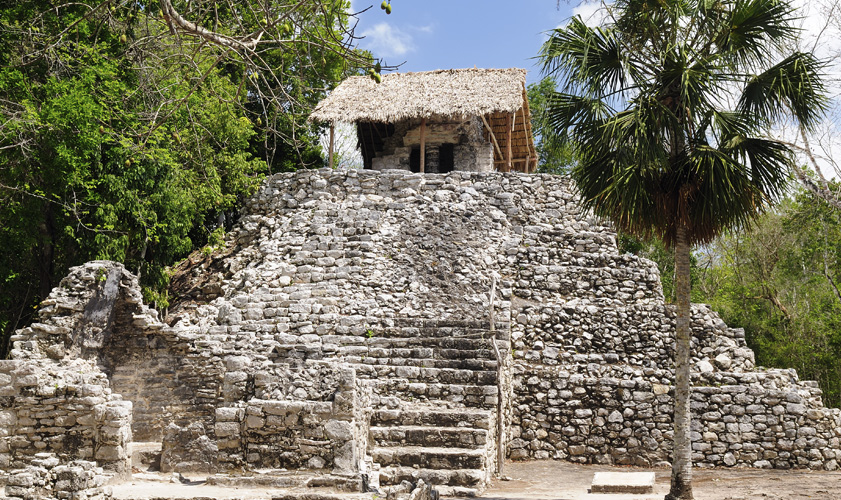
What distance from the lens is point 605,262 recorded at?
44.5 ft

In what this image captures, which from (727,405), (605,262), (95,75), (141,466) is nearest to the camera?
(141,466)

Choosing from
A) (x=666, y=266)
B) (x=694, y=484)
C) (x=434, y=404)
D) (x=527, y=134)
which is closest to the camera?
(x=694, y=484)

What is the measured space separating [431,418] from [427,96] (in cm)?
954

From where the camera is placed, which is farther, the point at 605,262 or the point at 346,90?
the point at 346,90

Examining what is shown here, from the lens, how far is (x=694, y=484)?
898cm

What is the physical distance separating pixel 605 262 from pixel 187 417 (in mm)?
7595

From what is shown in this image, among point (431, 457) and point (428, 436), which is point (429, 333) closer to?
point (428, 436)

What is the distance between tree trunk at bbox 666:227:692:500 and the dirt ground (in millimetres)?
779

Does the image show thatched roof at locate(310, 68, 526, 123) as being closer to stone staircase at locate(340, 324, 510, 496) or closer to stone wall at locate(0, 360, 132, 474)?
stone staircase at locate(340, 324, 510, 496)

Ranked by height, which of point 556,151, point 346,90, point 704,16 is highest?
point 346,90

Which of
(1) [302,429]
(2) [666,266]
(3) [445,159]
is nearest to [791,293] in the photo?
(2) [666,266]

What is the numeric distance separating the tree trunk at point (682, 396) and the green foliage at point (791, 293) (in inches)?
373

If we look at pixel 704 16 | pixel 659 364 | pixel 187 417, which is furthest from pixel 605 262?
pixel 187 417

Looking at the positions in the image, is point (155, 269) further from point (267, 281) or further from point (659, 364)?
point (659, 364)
